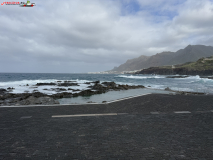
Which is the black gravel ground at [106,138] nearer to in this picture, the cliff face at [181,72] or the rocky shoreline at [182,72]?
the rocky shoreline at [182,72]

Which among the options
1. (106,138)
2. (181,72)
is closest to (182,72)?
(181,72)

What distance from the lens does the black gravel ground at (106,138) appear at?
3260 mm

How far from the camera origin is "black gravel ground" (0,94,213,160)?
128 inches

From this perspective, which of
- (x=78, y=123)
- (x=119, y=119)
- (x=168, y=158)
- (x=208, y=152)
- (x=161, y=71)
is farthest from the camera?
(x=161, y=71)

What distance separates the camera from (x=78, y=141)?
386 centimetres

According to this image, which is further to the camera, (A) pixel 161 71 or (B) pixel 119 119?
(A) pixel 161 71

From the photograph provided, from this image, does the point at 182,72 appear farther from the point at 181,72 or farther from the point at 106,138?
the point at 106,138

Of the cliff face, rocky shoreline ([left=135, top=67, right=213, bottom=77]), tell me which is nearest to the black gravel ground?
rocky shoreline ([left=135, top=67, right=213, bottom=77])

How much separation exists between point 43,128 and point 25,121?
1.30m

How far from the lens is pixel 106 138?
4.05m

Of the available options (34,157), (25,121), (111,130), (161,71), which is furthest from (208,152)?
(161,71)

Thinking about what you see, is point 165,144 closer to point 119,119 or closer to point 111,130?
point 111,130

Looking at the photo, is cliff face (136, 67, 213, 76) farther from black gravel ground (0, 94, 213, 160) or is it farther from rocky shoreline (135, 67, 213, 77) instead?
black gravel ground (0, 94, 213, 160)

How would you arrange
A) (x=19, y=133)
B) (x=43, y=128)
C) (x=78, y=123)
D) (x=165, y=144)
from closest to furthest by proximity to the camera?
(x=165, y=144) < (x=19, y=133) < (x=43, y=128) < (x=78, y=123)
